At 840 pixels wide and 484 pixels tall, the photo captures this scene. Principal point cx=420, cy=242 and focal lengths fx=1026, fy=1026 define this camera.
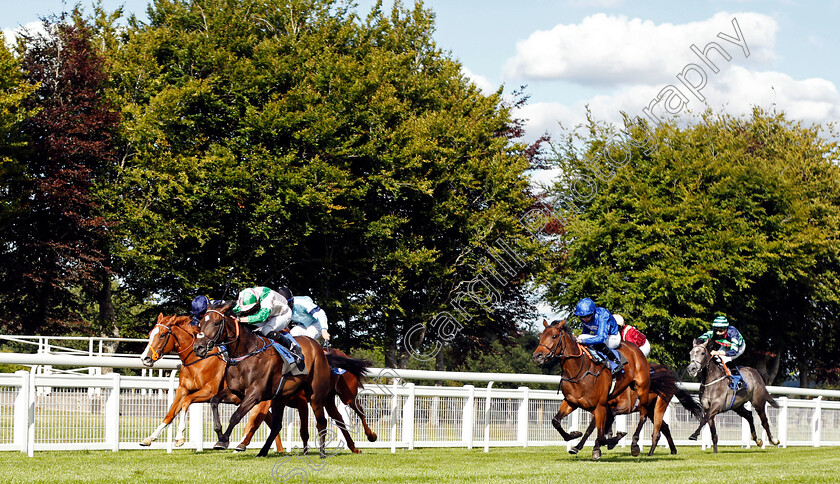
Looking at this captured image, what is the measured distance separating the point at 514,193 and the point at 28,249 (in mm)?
13507

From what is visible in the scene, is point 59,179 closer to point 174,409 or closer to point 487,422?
point 487,422

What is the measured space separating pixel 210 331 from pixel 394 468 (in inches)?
89.8

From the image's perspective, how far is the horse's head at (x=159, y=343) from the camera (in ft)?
36.3

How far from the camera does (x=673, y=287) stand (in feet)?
99.5

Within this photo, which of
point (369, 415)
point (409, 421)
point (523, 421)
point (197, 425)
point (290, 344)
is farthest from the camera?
point (523, 421)

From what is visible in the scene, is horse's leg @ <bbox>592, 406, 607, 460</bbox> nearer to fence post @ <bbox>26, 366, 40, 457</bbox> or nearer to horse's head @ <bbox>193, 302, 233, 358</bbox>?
horse's head @ <bbox>193, 302, 233, 358</bbox>

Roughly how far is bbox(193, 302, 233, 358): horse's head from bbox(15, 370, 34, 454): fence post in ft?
6.46

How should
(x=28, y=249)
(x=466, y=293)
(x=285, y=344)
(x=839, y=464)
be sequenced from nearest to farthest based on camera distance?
(x=285, y=344), (x=839, y=464), (x=28, y=249), (x=466, y=293)

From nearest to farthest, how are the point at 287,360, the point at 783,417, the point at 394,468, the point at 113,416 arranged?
1. the point at 394,468
2. the point at 287,360
3. the point at 113,416
4. the point at 783,417

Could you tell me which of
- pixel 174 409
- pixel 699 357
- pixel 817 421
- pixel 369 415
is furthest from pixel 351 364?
pixel 817 421

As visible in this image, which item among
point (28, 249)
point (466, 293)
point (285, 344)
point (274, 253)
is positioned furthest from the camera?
point (466, 293)

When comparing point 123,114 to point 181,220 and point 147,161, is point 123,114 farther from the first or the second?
point 181,220

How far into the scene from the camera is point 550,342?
37.8ft

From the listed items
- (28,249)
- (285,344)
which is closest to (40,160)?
(28,249)
